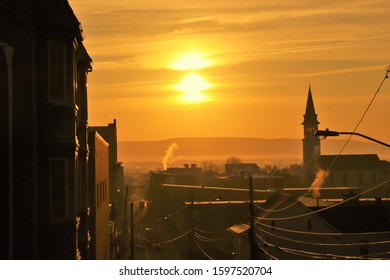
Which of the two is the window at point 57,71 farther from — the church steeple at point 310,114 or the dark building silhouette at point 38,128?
the church steeple at point 310,114

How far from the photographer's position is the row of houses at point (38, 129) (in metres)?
21.4

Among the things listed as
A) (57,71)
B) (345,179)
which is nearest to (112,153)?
(57,71)

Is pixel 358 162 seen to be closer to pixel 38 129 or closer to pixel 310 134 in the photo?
pixel 310 134

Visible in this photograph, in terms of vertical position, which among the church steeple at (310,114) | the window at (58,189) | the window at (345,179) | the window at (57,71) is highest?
the church steeple at (310,114)

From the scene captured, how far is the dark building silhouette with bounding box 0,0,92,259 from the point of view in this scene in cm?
2141

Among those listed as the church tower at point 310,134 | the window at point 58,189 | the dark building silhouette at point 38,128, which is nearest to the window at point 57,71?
the dark building silhouette at point 38,128

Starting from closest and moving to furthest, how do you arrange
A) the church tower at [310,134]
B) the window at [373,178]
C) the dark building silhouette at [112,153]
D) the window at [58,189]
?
the window at [58,189] < the dark building silhouette at [112,153] < the window at [373,178] < the church tower at [310,134]

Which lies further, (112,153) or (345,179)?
(345,179)

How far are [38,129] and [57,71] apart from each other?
1583 mm

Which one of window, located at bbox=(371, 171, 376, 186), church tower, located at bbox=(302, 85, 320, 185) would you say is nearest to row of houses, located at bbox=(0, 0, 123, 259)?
window, located at bbox=(371, 171, 376, 186)

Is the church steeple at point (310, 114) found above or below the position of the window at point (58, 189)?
above

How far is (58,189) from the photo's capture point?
72.9ft

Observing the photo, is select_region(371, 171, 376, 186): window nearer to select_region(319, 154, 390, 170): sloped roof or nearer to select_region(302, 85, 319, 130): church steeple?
select_region(319, 154, 390, 170): sloped roof

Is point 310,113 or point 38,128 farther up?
point 310,113
